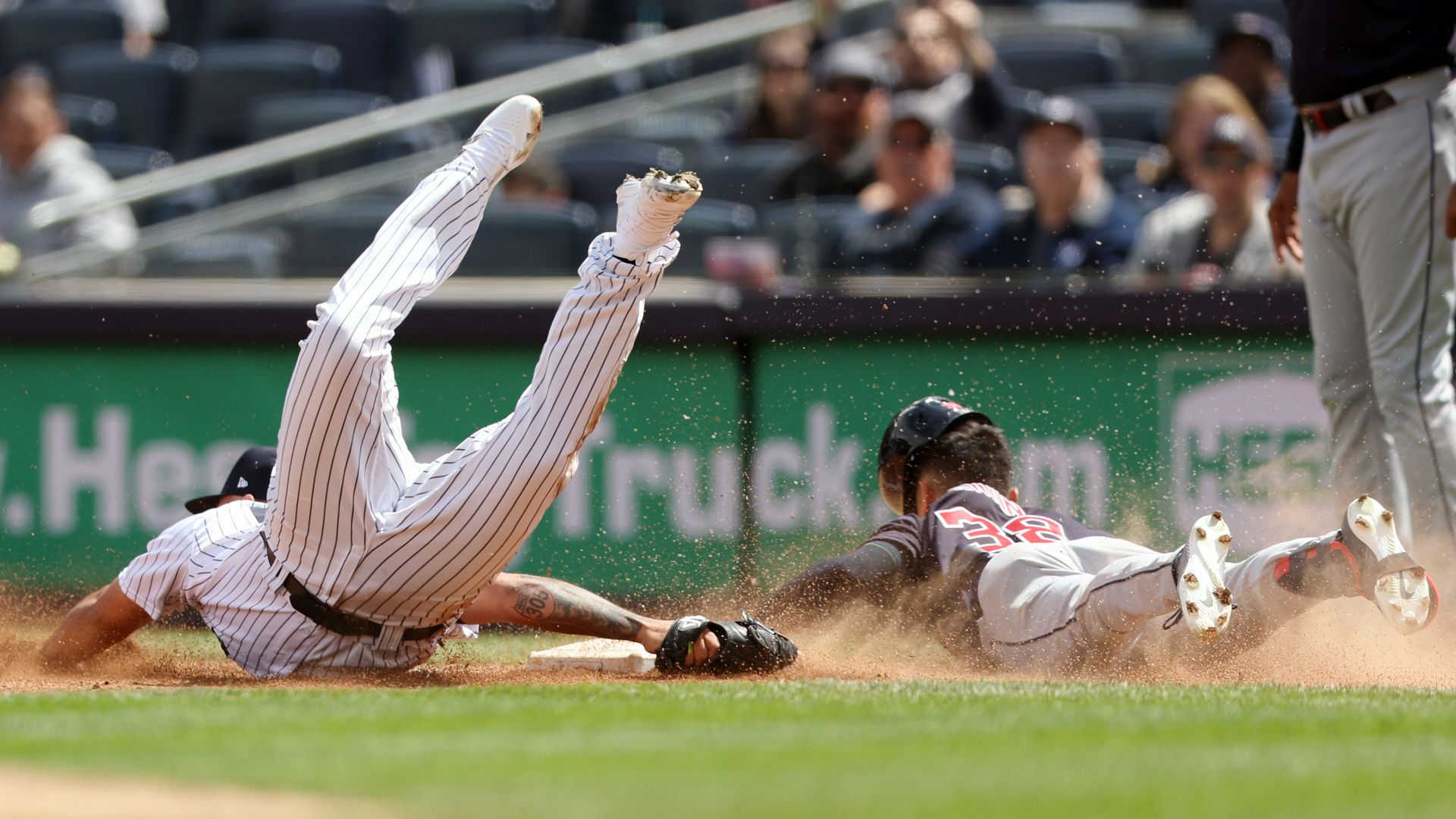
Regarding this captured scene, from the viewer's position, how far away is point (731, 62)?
9938mm

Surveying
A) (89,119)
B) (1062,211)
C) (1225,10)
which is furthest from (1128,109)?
(89,119)

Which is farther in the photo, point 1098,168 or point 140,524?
point 1098,168

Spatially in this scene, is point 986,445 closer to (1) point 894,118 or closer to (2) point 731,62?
(1) point 894,118

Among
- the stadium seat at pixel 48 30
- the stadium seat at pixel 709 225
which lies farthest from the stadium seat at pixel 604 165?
the stadium seat at pixel 48 30

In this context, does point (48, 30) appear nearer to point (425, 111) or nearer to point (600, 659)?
point (425, 111)

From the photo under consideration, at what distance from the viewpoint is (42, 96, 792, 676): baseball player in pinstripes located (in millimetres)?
4281

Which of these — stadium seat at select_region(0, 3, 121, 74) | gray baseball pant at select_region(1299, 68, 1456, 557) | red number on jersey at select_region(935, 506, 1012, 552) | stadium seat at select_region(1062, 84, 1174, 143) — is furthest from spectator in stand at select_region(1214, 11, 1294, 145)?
stadium seat at select_region(0, 3, 121, 74)

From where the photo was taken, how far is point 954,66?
9352 millimetres

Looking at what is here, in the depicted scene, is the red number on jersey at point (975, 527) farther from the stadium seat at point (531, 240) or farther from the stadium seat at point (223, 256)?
the stadium seat at point (223, 256)

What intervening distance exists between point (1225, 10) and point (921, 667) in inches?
Result: 250

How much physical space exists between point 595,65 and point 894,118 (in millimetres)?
1893

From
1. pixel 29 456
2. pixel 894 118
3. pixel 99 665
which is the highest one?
pixel 894 118

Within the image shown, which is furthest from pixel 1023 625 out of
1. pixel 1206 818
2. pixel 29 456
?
pixel 29 456

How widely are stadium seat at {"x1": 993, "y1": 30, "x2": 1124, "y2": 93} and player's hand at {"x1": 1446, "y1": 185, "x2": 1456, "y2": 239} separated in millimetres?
4875
